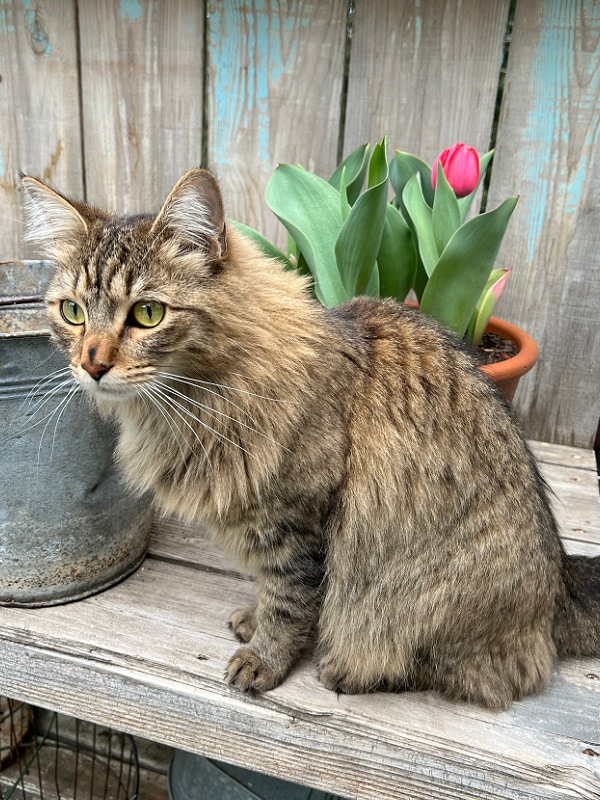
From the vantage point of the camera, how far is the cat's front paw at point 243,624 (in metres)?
1.10

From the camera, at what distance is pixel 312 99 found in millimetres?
1664

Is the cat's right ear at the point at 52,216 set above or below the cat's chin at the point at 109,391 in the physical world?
above

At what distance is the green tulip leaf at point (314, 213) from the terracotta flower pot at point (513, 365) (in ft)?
1.23

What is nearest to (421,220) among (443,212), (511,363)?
(443,212)

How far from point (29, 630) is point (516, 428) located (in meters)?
0.91

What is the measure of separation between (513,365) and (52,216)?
957mm

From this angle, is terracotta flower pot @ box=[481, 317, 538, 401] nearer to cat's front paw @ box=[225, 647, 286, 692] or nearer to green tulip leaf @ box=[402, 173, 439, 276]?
green tulip leaf @ box=[402, 173, 439, 276]

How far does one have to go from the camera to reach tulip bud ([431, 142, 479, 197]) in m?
1.36

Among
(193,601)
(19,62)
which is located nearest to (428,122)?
(19,62)

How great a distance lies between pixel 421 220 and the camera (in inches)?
55.0

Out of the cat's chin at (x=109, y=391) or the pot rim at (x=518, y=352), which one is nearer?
the cat's chin at (x=109, y=391)

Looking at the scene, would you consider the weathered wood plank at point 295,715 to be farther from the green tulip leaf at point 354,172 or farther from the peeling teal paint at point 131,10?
the peeling teal paint at point 131,10

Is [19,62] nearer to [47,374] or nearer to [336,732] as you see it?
[47,374]

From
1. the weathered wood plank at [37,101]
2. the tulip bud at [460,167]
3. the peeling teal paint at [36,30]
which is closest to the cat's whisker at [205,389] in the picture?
the tulip bud at [460,167]
